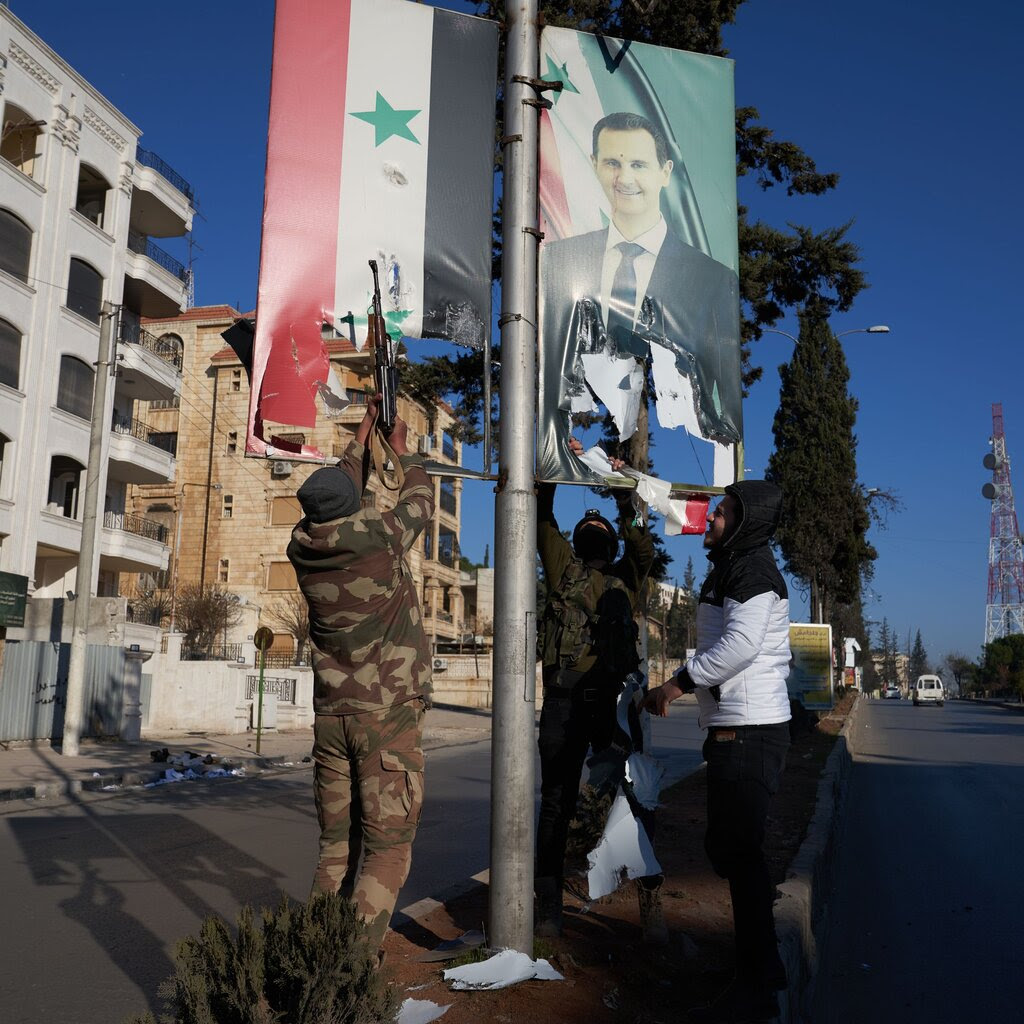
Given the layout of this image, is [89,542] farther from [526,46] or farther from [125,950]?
[526,46]

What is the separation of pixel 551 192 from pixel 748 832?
2826mm

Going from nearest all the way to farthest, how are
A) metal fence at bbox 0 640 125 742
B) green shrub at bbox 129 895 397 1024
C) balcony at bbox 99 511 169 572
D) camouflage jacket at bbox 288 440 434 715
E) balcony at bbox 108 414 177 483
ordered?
green shrub at bbox 129 895 397 1024 → camouflage jacket at bbox 288 440 434 715 → metal fence at bbox 0 640 125 742 → balcony at bbox 99 511 169 572 → balcony at bbox 108 414 177 483

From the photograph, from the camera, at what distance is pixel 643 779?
435cm

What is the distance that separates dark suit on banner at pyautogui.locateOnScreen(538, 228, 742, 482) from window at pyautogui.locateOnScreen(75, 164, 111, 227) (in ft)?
93.2

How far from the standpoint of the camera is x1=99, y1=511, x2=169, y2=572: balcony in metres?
29.2

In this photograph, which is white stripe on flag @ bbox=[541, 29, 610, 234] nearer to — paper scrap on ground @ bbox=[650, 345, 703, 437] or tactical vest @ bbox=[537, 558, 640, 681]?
paper scrap on ground @ bbox=[650, 345, 703, 437]

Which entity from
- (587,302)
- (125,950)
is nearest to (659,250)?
(587,302)

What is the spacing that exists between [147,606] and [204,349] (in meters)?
18.6

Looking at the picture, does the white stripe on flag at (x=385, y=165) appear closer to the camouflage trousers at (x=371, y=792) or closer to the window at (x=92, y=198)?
the camouflage trousers at (x=371, y=792)

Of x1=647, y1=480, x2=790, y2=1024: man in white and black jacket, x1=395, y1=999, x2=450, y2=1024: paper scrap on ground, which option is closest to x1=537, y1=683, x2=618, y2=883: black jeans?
x1=647, y1=480, x2=790, y2=1024: man in white and black jacket

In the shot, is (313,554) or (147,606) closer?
(313,554)

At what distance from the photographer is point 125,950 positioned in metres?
5.03

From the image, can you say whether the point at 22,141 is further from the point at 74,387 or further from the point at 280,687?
the point at 280,687

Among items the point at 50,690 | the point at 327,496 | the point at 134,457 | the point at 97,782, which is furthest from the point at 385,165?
the point at 134,457
